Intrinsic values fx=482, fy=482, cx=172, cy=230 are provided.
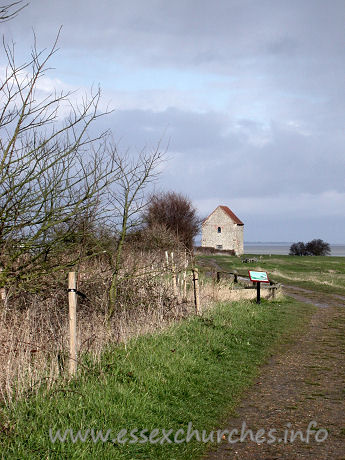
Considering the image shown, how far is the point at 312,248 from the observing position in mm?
A: 93688

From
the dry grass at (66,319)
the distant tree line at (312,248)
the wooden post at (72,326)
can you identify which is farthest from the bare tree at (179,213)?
the distant tree line at (312,248)

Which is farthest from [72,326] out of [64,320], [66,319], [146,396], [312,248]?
[312,248]

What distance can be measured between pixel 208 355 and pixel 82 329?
240 cm

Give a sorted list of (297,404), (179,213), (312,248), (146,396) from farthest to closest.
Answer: (312,248), (179,213), (297,404), (146,396)

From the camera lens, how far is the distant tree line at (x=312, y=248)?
92.8m

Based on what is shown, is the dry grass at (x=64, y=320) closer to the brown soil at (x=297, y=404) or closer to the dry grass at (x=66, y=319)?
the dry grass at (x=66, y=319)

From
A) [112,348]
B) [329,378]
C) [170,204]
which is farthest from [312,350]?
[170,204]

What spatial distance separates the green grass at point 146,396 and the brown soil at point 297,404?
29 centimetres

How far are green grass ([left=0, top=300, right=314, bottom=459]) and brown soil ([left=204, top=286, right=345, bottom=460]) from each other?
0.95 ft

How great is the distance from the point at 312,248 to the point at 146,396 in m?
91.6

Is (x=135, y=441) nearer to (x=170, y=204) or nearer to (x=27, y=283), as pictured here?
(x=27, y=283)

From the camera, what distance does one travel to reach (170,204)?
166 ft

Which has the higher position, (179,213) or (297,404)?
(179,213)

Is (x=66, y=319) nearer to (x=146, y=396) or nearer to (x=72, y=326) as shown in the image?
(x=72, y=326)
